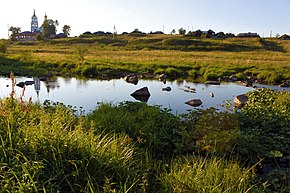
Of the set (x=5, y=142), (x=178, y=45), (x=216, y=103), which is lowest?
(x=216, y=103)

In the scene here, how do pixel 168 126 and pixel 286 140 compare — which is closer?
pixel 286 140

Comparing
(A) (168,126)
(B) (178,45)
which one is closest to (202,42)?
(B) (178,45)

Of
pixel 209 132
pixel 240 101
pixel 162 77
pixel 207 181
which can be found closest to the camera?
pixel 207 181

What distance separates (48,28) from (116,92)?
86.8 metres

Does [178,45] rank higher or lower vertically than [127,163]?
higher

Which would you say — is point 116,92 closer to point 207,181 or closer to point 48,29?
point 207,181

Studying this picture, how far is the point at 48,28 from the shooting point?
96.8 m

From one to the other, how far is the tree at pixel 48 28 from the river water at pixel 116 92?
7688 centimetres

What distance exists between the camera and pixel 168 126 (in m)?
8.41

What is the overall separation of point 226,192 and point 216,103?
11.4 meters

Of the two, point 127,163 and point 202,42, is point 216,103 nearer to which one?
point 127,163

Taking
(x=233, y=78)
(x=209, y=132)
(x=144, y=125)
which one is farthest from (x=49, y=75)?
(x=209, y=132)

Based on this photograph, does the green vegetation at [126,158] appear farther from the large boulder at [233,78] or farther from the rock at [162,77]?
the large boulder at [233,78]

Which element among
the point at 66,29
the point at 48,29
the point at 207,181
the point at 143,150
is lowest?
the point at 143,150
